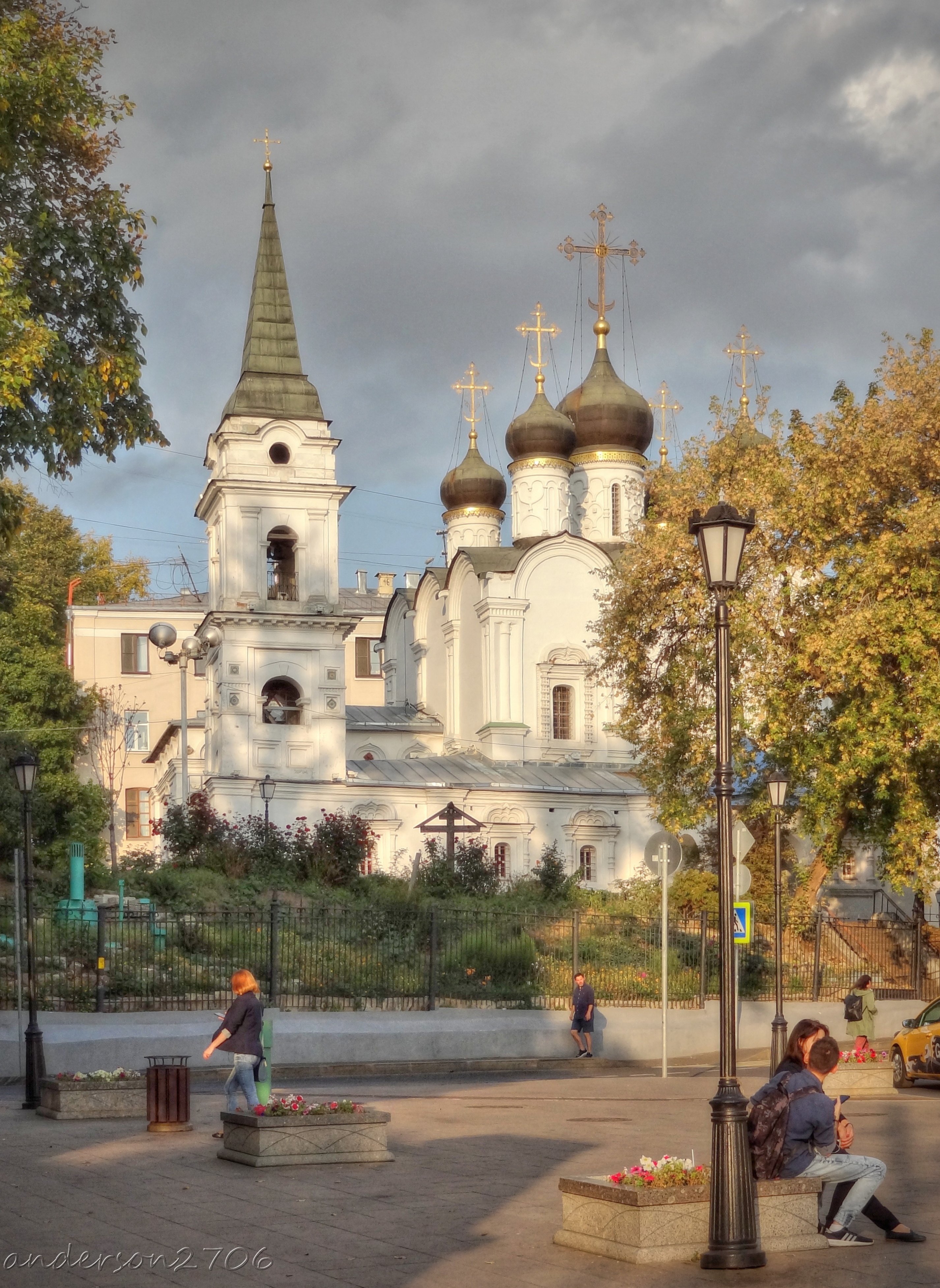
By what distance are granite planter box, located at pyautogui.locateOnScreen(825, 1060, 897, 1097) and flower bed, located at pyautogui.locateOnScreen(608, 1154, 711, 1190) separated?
33.0 ft

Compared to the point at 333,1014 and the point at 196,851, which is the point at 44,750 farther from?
the point at 333,1014

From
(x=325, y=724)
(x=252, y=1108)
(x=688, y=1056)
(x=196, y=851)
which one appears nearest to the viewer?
(x=252, y=1108)

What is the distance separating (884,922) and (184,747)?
18391mm

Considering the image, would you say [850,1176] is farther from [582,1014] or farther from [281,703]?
[281,703]

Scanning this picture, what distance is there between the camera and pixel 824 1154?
373 inches

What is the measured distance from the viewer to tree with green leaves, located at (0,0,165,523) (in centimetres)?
1670

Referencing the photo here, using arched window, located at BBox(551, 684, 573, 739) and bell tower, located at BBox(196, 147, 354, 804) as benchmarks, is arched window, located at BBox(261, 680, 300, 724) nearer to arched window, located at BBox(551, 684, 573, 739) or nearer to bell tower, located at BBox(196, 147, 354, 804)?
bell tower, located at BBox(196, 147, 354, 804)

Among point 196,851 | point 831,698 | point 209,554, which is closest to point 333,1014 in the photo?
point 831,698

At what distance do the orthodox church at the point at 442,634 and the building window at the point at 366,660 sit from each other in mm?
10778

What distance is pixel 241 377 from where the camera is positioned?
152 ft

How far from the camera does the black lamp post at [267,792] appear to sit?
3934 centimetres

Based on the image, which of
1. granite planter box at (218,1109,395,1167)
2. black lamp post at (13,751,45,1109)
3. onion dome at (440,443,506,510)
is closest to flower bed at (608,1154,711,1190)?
granite planter box at (218,1109,395,1167)

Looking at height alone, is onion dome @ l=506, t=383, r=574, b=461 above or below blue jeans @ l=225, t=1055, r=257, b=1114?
above

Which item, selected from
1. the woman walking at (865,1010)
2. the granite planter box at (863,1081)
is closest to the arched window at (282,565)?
the woman walking at (865,1010)
